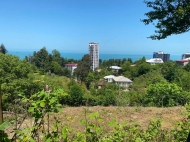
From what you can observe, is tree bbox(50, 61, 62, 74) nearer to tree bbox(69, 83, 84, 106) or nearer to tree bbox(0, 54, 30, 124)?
tree bbox(69, 83, 84, 106)

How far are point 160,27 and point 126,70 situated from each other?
49.1 m

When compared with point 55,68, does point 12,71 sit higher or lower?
higher

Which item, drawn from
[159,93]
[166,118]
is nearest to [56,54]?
[159,93]

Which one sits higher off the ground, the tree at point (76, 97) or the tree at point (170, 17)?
the tree at point (170, 17)

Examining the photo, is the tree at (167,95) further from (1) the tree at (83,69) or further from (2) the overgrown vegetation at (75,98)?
(1) the tree at (83,69)

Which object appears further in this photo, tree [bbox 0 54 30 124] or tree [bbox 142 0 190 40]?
tree [bbox 0 54 30 124]

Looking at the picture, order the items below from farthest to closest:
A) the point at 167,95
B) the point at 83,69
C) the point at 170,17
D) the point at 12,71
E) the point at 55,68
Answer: the point at 55,68, the point at 83,69, the point at 12,71, the point at 167,95, the point at 170,17

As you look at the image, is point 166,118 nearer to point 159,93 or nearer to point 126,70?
point 159,93

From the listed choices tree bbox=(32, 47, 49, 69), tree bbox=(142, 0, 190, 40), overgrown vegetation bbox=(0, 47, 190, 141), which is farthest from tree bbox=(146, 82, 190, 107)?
tree bbox=(32, 47, 49, 69)

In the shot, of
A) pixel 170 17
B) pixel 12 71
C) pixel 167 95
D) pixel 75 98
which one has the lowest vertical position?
pixel 75 98

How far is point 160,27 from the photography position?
1.74 metres

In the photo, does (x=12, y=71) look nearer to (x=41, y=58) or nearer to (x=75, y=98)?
(x=75, y=98)

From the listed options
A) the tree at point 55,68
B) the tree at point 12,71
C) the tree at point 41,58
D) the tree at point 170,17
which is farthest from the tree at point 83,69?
the tree at point 170,17

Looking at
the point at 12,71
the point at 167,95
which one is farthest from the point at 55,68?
the point at 167,95
